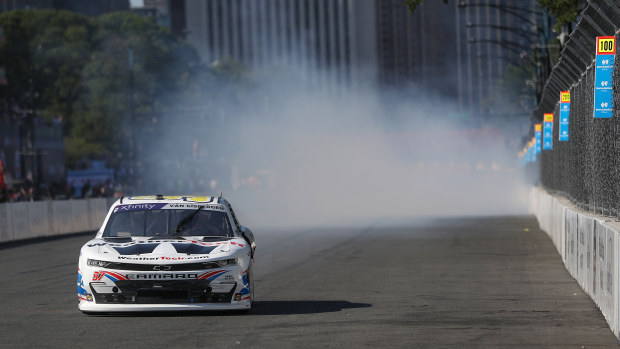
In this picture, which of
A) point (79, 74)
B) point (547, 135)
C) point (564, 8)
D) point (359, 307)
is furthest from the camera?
point (79, 74)

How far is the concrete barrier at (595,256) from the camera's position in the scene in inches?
436

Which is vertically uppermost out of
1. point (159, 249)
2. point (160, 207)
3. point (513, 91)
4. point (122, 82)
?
point (122, 82)

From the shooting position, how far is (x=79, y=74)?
82250mm

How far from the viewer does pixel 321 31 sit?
180625 millimetres

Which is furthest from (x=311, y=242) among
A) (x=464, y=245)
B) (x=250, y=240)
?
(x=250, y=240)

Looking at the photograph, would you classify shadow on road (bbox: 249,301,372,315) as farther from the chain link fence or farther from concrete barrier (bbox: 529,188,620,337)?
the chain link fence

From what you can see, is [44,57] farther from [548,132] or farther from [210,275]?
[210,275]

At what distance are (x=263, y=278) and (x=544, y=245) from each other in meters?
9.66

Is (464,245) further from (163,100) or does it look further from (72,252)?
(163,100)

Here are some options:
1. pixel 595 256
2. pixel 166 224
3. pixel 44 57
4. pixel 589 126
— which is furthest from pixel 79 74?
pixel 595 256

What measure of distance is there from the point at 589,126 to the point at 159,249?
7568 mm

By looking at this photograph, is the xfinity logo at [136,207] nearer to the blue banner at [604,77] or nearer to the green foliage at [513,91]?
the blue banner at [604,77]

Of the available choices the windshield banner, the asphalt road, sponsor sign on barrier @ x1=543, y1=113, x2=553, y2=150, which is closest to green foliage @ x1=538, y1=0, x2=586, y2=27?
the asphalt road

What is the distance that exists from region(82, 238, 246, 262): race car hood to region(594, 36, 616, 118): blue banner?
438 cm
